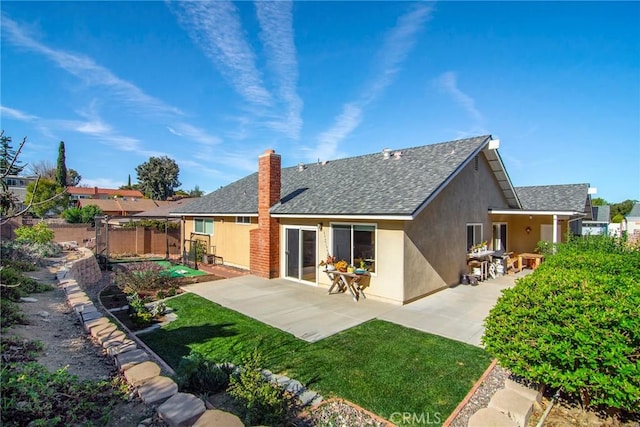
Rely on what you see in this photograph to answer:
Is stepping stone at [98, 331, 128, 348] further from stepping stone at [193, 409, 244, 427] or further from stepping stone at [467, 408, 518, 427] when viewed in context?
stepping stone at [467, 408, 518, 427]

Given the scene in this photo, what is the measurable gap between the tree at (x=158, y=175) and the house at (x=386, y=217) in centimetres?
4356

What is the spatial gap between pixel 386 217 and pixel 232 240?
9.26 metres

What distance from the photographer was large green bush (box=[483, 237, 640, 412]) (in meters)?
3.46

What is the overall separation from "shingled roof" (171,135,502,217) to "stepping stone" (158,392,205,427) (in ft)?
22.4

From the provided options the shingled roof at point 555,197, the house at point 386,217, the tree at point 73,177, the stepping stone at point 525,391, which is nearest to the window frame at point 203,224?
the house at point 386,217

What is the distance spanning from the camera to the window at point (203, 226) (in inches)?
687

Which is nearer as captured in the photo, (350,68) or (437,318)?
(437,318)

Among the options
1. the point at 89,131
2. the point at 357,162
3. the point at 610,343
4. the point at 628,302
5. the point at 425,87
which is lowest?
the point at 610,343

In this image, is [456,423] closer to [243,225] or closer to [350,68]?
[243,225]

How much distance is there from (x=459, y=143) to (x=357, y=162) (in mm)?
4783

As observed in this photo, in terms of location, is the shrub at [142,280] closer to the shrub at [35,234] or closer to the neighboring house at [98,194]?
the shrub at [35,234]

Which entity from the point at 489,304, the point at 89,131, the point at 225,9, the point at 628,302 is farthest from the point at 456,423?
the point at 89,131

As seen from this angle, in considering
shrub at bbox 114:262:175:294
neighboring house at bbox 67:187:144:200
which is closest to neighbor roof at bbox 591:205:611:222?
shrub at bbox 114:262:175:294

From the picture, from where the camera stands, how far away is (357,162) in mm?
15836
